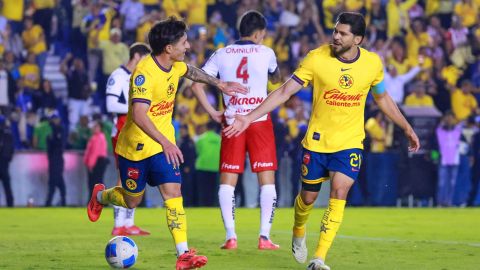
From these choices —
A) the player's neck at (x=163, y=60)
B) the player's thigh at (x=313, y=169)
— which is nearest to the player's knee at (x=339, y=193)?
the player's thigh at (x=313, y=169)

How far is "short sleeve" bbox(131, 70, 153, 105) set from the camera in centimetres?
1041

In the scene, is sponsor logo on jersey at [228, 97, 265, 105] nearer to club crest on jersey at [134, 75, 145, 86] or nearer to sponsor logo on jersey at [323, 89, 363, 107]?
sponsor logo on jersey at [323, 89, 363, 107]

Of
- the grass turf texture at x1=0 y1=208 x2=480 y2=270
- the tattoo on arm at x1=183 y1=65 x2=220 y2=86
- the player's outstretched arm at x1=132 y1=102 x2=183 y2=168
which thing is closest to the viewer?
the player's outstretched arm at x1=132 y1=102 x2=183 y2=168

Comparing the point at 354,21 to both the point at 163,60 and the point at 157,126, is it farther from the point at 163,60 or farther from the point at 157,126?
the point at 157,126

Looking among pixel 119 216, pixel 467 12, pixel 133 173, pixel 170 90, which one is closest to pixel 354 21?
pixel 170 90

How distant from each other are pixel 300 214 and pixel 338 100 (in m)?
1.22

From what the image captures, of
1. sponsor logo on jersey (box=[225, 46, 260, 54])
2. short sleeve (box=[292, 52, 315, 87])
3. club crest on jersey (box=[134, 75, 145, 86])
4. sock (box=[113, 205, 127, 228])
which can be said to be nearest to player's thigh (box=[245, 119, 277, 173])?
sponsor logo on jersey (box=[225, 46, 260, 54])

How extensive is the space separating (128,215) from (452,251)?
4.28 metres

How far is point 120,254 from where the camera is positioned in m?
10.5

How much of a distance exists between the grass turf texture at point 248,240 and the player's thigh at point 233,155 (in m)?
0.89

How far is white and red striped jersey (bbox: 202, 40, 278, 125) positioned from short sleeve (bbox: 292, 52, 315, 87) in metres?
2.69

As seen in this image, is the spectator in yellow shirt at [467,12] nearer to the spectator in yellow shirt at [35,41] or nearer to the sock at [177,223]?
the spectator in yellow shirt at [35,41]

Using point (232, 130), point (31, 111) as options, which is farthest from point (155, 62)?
point (31, 111)

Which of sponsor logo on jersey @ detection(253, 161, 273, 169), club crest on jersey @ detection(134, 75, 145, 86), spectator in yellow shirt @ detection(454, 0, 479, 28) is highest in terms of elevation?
spectator in yellow shirt @ detection(454, 0, 479, 28)
